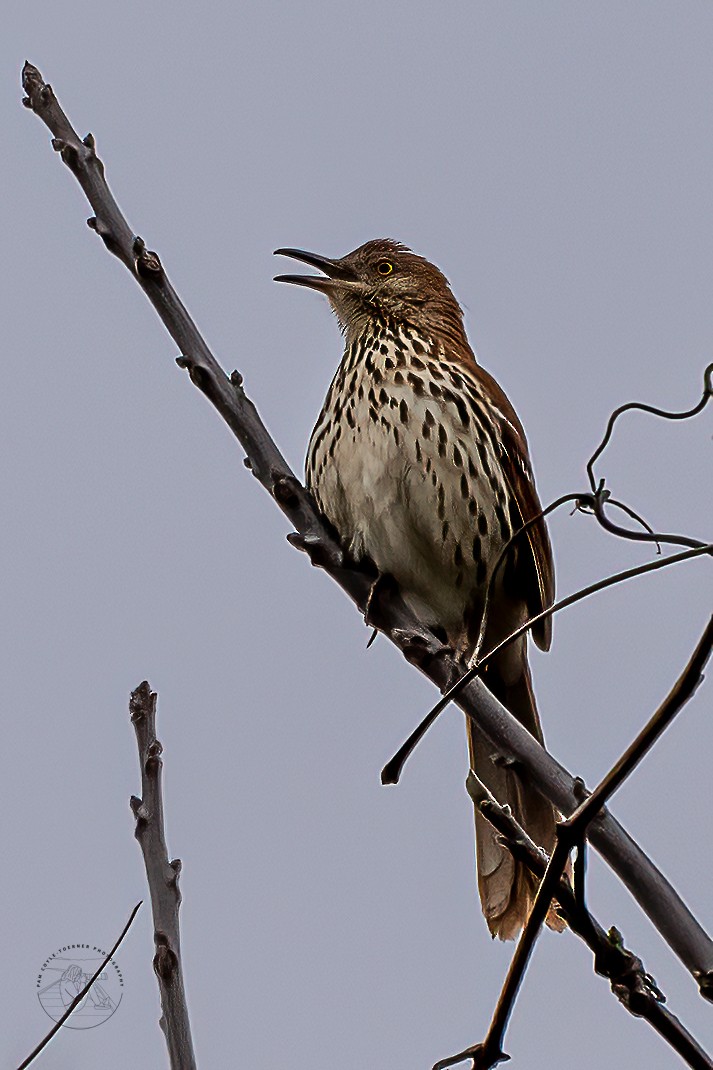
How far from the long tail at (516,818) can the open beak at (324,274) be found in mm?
1644

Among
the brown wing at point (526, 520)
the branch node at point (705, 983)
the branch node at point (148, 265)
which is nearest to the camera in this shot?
the branch node at point (705, 983)

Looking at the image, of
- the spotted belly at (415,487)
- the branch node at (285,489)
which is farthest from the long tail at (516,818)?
the branch node at (285,489)

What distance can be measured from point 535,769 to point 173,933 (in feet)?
2.55

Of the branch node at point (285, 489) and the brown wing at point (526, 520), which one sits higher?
the brown wing at point (526, 520)

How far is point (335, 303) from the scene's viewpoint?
5.42 meters

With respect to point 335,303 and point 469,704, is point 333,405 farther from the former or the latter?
point 469,704

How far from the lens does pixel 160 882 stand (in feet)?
7.04

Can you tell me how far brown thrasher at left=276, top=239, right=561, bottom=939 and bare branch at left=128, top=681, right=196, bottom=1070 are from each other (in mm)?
2099

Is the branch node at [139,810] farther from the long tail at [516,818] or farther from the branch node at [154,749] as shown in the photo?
the long tail at [516,818]

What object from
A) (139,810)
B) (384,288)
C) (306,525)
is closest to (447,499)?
(384,288)

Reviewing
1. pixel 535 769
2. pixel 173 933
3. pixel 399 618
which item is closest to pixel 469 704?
pixel 535 769

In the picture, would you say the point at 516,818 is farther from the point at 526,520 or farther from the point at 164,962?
the point at 164,962

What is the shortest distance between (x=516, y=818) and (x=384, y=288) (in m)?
2.28

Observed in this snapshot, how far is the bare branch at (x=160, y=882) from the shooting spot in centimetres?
199
